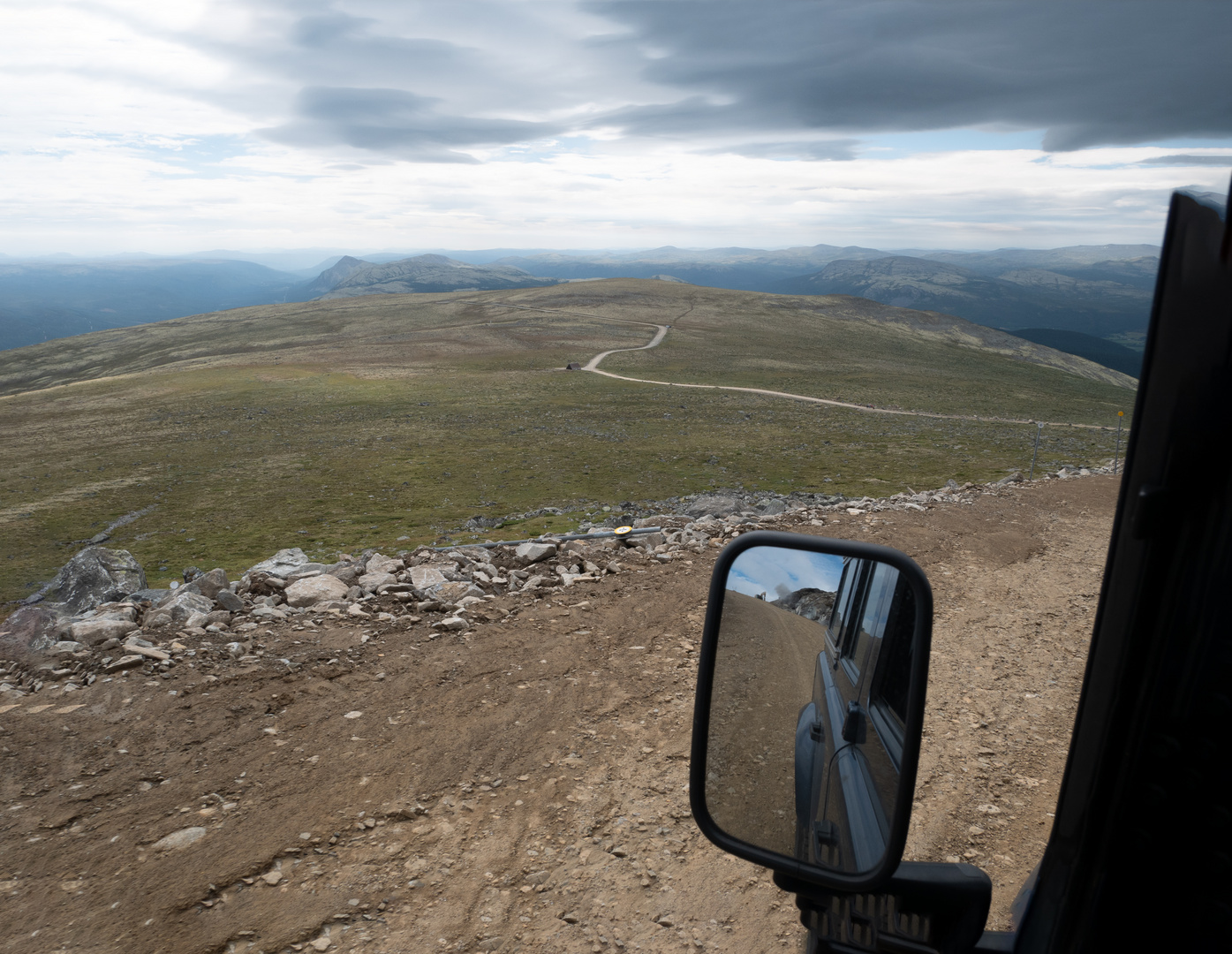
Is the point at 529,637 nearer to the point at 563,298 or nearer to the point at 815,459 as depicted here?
the point at 815,459

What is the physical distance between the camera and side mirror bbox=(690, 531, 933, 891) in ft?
8.23

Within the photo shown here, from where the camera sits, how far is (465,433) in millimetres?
47375

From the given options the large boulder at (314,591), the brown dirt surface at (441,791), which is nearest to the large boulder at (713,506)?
the brown dirt surface at (441,791)

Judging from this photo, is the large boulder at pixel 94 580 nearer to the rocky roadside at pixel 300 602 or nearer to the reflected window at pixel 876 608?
the rocky roadside at pixel 300 602

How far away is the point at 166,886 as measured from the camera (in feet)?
16.6

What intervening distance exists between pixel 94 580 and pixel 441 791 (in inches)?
567

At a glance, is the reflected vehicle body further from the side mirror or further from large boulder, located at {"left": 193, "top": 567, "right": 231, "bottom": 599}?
large boulder, located at {"left": 193, "top": 567, "right": 231, "bottom": 599}

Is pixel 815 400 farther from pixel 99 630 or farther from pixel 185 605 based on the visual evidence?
pixel 99 630

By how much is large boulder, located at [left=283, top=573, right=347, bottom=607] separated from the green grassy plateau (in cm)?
1572

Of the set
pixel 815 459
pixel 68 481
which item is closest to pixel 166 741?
pixel 815 459

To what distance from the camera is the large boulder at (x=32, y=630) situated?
8.31 m

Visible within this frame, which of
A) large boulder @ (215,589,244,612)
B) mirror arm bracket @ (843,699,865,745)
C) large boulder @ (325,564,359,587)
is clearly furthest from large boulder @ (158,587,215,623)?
mirror arm bracket @ (843,699,865,745)

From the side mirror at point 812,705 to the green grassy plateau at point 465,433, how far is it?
2415cm

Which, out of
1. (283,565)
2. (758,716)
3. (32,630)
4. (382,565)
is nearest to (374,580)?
(382,565)
